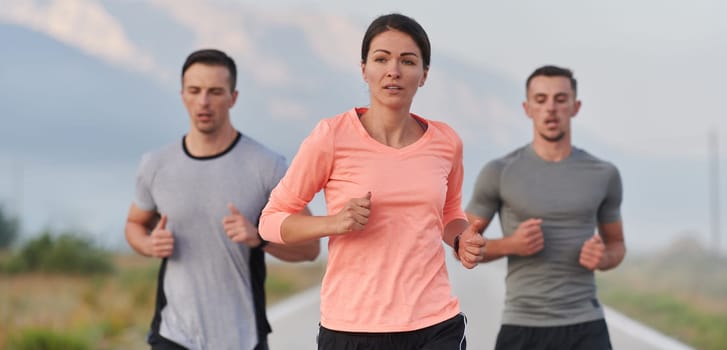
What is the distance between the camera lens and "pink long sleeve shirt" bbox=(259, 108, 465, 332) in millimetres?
4148

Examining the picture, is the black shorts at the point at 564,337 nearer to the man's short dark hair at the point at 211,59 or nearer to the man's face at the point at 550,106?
the man's face at the point at 550,106

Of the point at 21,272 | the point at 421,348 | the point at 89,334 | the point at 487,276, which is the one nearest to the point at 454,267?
the point at 487,276

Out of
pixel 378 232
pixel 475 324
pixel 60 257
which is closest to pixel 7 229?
pixel 60 257

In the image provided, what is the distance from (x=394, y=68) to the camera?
418cm

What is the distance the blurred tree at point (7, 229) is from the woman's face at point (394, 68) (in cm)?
1626

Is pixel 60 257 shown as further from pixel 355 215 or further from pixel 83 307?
pixel 355 215

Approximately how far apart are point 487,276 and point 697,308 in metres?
11.0

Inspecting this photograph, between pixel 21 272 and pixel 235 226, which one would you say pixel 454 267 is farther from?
pixel 235 226

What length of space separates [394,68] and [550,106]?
7.27 ft

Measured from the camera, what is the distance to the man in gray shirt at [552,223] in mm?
5965

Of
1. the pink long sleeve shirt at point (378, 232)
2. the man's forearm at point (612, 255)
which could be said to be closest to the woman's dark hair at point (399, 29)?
the pink long sleeve shirt at point (378, 232)

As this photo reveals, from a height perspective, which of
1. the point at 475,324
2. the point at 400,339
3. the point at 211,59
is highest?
the point at 211,59

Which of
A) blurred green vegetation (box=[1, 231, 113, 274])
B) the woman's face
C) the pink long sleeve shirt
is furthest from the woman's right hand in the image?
blurred green vegetation (box=[1, 231, 113, 274])

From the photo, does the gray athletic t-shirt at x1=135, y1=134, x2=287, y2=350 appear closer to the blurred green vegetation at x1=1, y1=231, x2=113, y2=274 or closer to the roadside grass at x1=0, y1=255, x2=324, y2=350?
the roadside grass at x1=0, y1=255, x2=324, y2=350
